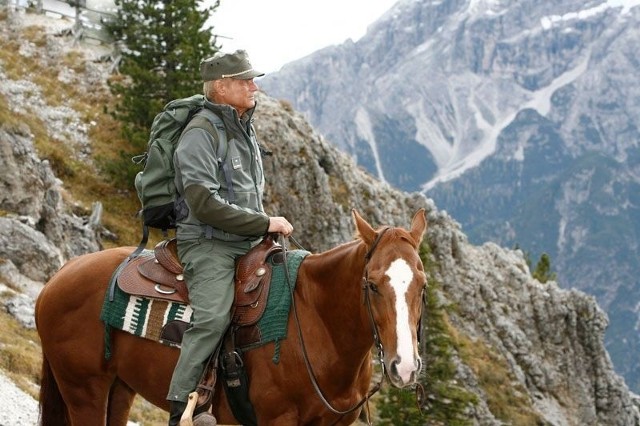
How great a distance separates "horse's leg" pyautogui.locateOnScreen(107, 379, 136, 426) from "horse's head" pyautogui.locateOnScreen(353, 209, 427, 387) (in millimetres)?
3888

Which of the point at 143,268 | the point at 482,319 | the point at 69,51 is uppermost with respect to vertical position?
the point at 69,51

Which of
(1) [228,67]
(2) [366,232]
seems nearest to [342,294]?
(2) [366,232]

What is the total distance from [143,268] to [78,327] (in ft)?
3.63

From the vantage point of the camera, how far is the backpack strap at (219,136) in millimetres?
7588

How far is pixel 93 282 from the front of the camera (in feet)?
27.3

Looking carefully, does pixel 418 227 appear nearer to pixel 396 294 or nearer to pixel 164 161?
pixel 396 294

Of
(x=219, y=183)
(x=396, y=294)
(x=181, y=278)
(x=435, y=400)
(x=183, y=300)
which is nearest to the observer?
(x=396, y=294)

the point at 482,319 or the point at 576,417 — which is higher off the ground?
the point at 482,319

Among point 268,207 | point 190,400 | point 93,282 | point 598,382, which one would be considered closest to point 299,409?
point 190,400

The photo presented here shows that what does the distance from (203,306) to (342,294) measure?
143cm

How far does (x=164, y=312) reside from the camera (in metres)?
7.81

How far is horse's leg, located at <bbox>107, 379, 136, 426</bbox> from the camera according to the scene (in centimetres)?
883

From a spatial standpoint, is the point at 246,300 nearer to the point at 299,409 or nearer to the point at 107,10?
the point at 299,409

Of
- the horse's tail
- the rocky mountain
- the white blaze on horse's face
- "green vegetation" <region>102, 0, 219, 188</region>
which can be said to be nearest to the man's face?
the white blaze on horse's face
